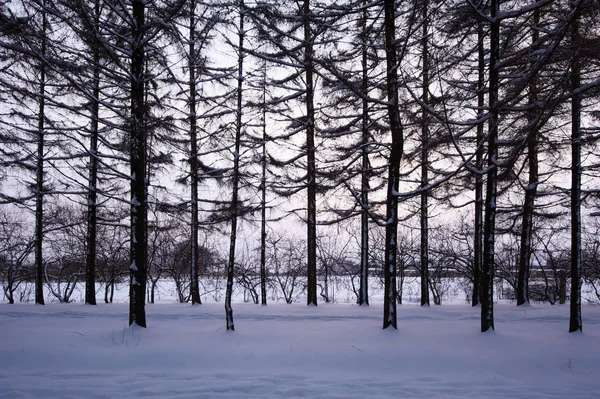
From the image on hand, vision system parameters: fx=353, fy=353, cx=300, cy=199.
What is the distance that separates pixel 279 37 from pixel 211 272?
17.6 m

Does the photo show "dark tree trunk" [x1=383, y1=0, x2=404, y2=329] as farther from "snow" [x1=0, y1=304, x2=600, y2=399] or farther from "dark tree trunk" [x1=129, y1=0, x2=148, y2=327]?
"dark tree trunk" [x1=129, y1=0, x2=148, y2=327]

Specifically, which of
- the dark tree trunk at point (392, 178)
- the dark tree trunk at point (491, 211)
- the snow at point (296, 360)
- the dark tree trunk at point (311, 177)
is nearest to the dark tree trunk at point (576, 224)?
the snow at point (296, 360)

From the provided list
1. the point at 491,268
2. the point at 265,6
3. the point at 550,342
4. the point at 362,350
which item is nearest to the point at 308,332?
the point at 362,350

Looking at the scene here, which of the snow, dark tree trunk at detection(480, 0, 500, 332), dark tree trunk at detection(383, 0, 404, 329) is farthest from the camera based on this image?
dark tree trunk at detection(383, 0, 404, 329)

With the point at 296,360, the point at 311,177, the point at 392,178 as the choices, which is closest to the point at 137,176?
the point at 296,360

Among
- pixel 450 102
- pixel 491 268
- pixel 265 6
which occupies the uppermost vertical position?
pixel 265 6

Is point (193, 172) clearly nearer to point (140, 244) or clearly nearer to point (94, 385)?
point (140, 244)

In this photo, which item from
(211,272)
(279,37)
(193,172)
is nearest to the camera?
(279,37)

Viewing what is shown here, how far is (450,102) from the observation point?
9.30m

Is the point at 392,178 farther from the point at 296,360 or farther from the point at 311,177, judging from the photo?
the point at 311,177

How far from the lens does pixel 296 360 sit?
21.3ft

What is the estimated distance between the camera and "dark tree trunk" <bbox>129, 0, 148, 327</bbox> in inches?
330

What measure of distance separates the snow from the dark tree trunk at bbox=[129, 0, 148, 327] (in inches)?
31.5

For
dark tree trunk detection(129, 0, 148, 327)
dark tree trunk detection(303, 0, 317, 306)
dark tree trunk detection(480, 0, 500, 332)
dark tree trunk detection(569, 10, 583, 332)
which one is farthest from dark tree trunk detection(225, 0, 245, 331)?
dark tree trunk detection(569, 10, 583, 332)
